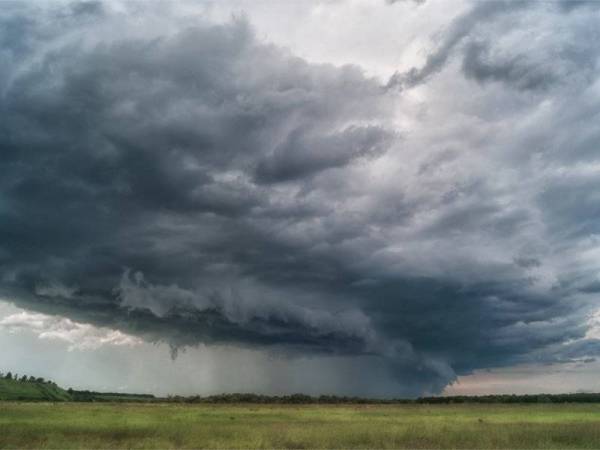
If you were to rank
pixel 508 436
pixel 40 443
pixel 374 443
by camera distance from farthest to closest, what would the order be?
pixel 508 436
pixel 374 443
pixel 40 443

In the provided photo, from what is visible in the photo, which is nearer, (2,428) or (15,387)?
(2,428)

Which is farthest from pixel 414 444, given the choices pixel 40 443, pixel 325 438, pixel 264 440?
pixel 40 443

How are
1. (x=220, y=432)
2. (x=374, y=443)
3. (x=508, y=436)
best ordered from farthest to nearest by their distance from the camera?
(x=220, y=432) < (x=508, y=436) < (x=374, y=443)

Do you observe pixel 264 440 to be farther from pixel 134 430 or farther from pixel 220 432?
pixel 134 430

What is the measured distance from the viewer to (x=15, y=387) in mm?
178875

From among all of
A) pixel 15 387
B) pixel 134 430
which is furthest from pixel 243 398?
pixel 134 430

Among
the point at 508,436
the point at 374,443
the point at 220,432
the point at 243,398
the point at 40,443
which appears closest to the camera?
the point at 40,443

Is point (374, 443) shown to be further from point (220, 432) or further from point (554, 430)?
point (554, 430)

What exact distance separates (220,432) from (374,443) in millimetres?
12263

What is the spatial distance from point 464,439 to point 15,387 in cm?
18481

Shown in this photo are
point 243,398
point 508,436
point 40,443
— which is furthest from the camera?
point 243,398

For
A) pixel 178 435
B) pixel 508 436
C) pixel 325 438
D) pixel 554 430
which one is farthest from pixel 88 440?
pixel 554 430

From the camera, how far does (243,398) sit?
6939 inches

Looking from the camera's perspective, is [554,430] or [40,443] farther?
[554,430]
